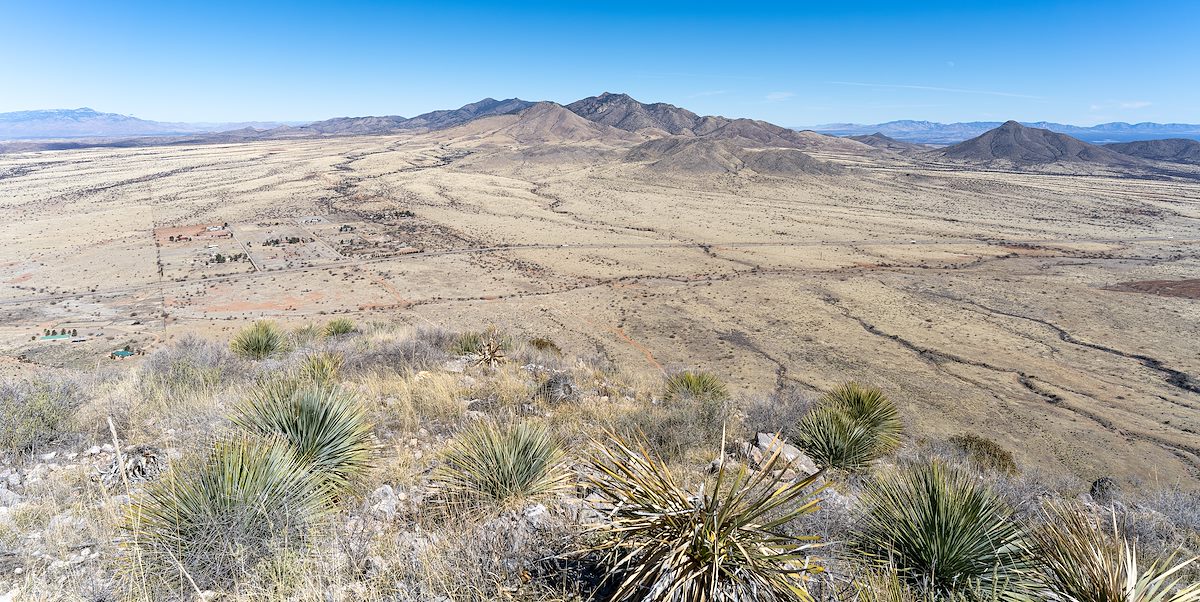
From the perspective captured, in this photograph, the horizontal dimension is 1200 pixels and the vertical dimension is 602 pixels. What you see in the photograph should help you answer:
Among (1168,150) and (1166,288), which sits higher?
(1168,150)

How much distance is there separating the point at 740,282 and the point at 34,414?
27302 mm

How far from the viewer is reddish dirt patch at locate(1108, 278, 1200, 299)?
1025 inches

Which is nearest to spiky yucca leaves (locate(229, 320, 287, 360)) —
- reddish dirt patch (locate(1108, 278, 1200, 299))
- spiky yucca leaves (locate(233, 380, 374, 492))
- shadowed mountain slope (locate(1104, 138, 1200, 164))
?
spiky yucca leaves (locate(233, 380, 374, 492))

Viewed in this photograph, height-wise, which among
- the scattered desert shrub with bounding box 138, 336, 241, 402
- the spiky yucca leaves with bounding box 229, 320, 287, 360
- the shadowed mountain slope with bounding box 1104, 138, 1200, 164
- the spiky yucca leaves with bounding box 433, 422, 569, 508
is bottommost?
the spiky yucca leaves with bounding box 229, 320, 287, 360

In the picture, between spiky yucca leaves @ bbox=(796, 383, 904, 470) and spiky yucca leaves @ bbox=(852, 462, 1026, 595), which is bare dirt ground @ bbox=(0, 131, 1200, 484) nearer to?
spiky yucca leaves @ bbox=(796, 383, 904, 470)

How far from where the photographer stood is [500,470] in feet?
13.3

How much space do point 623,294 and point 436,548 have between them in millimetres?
24022

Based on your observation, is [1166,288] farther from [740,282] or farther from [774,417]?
[774,417]

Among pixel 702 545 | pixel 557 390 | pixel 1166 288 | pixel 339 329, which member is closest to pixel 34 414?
pixel 557 390

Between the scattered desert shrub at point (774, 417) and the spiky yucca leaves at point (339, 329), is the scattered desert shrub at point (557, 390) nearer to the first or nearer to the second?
the scattered desert shrub at point (774, 417)

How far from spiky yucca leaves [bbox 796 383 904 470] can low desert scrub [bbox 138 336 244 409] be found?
768cm

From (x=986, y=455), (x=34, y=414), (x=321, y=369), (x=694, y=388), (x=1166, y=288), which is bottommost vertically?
(x=1166, y=288)

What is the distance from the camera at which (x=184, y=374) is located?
774 cm

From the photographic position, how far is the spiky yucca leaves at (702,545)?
2.40m
